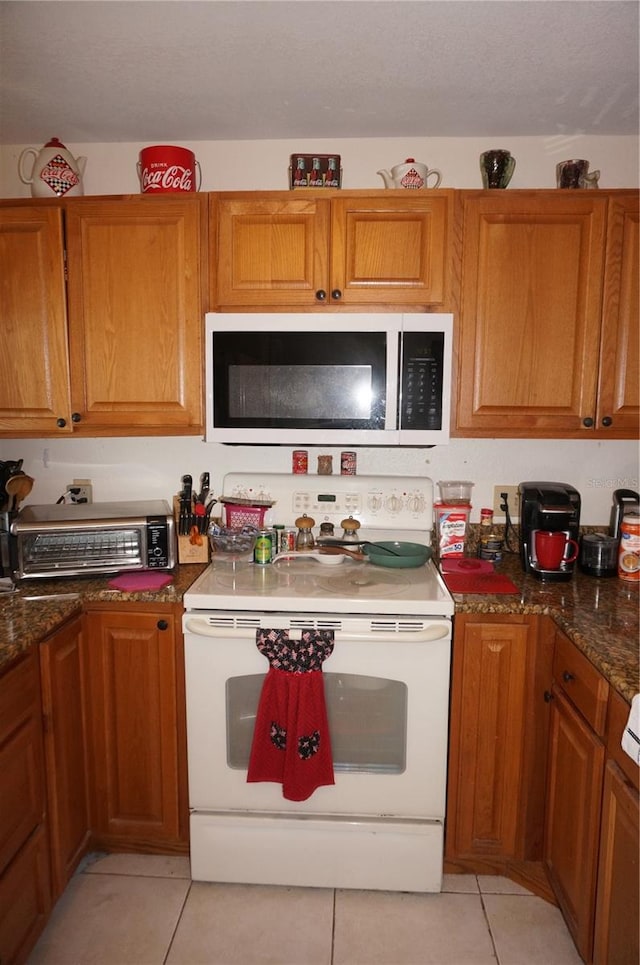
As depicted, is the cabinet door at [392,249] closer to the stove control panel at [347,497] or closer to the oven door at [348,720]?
the stove control panel at [347,497]

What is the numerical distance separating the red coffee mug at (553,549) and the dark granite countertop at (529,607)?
7cm

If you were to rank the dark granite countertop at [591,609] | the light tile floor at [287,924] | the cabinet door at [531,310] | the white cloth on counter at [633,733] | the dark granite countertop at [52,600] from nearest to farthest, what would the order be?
the white cloth on counter at [633,733], the dark granite countertop at [591,609], the dark granite countertop at [52,600], the light tile floor at [287,924], the cabinet door at [531,310]

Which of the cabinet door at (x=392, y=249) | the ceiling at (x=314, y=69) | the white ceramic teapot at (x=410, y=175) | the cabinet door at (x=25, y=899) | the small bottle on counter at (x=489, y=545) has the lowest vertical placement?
the cabinet door at (x=25, y=899)

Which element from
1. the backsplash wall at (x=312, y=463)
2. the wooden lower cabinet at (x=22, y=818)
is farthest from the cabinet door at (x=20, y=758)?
the backsplash wall at (x=312, y=463)

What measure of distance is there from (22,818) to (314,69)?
219cm

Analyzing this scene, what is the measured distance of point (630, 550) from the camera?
1947 mm

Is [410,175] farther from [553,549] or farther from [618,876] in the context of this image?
[618,876]

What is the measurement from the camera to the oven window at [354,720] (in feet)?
5.65

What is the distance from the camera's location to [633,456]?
7.37 ft

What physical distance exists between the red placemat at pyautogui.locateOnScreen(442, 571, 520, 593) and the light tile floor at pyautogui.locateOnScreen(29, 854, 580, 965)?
915mm

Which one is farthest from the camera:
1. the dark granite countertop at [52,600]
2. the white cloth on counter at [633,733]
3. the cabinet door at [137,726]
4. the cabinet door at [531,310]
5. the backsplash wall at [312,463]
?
the backsplash wall at [312,463]

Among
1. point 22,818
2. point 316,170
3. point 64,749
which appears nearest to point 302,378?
point 316,170

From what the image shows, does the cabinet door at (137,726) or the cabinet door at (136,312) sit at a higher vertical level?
the cabinet door at (136,312)

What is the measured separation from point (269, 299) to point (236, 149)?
0.73 m
